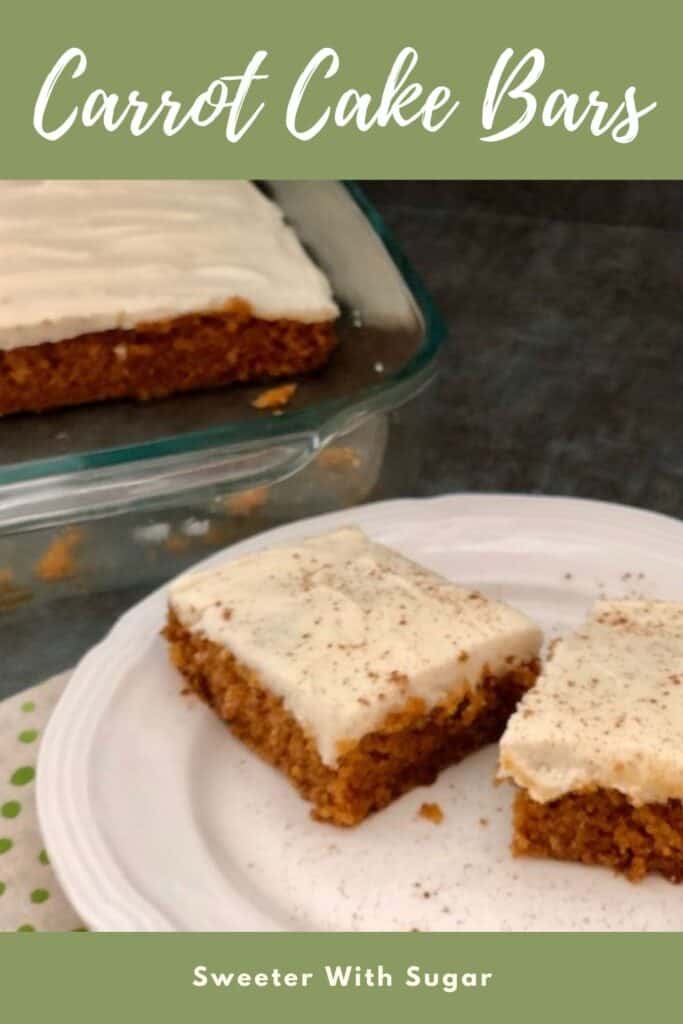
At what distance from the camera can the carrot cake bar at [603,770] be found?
1564mm

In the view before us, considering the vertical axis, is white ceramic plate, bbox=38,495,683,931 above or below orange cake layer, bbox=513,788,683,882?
below

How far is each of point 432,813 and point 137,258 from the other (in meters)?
1.27

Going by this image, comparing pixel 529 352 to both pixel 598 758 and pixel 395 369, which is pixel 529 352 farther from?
pixel 598 758

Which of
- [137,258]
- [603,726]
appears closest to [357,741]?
[603,726]

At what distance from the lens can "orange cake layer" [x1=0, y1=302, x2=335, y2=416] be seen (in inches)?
98.6

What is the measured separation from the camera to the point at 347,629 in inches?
69.2

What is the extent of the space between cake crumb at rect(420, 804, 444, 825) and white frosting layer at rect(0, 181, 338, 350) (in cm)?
110

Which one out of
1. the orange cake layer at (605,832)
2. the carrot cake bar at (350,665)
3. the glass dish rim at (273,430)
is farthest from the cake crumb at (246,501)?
the orange cake layer at (605,832)

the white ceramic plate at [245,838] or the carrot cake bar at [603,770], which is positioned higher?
the carrot cake bar at [603,770]

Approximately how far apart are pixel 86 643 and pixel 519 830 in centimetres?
72

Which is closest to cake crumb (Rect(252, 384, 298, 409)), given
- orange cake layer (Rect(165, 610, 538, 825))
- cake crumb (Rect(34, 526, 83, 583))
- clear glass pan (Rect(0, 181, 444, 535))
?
clear glass pan (Rect(0, 181, 444, 535))

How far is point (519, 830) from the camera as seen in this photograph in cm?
162

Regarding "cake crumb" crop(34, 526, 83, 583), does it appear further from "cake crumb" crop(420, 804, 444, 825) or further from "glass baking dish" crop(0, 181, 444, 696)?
"cake crumb" crop(420, 804, 444, 825)

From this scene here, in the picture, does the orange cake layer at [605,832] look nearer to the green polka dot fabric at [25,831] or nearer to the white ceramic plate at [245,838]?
the white ceramic plate at [245,838]
